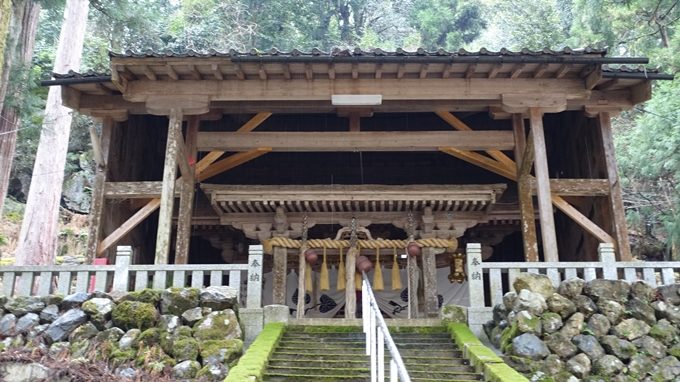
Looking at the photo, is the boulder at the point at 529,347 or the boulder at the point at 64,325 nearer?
the boulder at the point at 529,347

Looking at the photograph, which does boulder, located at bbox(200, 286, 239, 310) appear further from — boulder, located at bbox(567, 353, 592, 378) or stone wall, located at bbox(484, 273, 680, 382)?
boulder, located at bbox(567, 353, 592, 378)

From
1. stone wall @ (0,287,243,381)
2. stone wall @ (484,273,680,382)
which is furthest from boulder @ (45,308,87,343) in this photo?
stone wall @ (484,273,680,382)

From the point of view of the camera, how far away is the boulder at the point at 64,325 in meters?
7.59

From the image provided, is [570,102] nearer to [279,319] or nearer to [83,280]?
[279,319]

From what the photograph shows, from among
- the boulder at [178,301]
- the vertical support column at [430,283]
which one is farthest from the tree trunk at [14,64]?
the vertical support column at [430,283]

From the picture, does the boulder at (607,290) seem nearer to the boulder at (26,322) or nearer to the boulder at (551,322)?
the boulder at (551,322)

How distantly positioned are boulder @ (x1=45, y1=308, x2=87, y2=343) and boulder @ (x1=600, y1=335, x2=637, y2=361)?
6.77m

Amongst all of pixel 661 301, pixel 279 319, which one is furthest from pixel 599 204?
pixel 279 319

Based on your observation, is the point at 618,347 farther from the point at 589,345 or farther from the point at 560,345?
the point at 560,345

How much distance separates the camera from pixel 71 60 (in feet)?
56.4

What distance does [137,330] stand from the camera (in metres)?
7.65

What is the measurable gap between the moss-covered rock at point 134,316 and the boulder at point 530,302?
482cm

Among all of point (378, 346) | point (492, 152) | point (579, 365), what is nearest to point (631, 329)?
point (579, 365)

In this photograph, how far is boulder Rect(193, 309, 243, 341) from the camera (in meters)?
7.70
